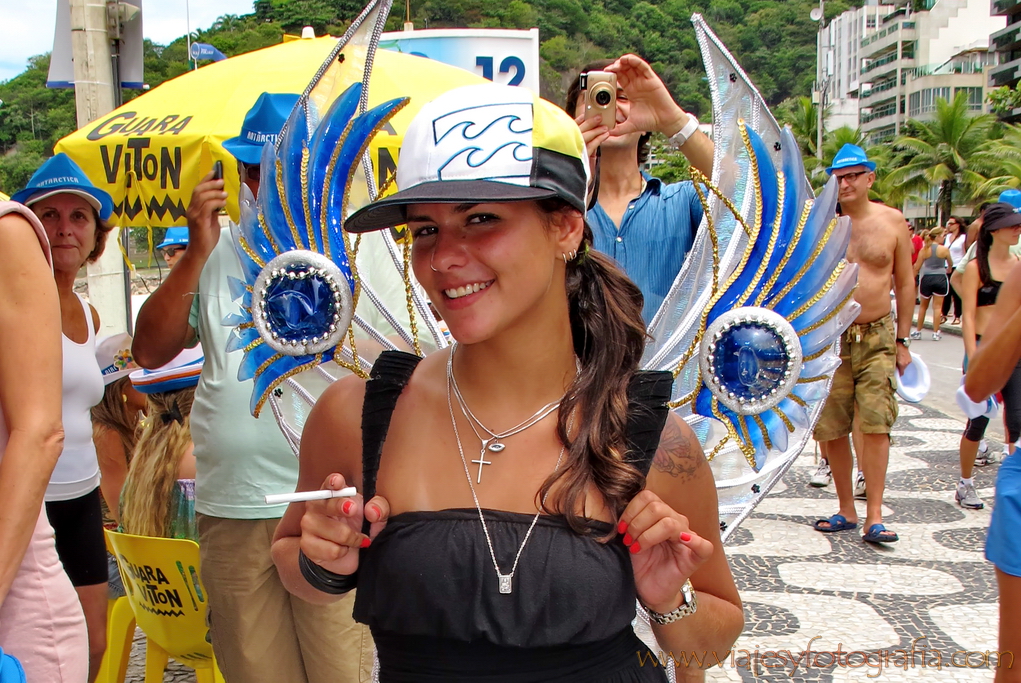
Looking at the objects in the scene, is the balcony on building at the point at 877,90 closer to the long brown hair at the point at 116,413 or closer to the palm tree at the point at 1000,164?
the palm tree at the point at 1000,164

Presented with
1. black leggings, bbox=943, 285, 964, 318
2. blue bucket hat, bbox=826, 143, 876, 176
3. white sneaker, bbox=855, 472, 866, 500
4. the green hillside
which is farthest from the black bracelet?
the green hillside

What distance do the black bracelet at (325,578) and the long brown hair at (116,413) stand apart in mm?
2996

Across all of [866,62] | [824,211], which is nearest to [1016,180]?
[824,211]

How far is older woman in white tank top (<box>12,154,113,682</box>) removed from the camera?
9.38 feet

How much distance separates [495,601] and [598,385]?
41 cm

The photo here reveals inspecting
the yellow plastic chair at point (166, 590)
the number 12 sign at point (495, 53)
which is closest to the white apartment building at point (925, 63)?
the number 12 sign at point (495, 53)

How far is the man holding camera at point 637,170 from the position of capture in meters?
1.96

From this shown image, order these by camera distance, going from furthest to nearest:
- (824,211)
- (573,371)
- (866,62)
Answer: (866,62) → (824,211) → (573,371)

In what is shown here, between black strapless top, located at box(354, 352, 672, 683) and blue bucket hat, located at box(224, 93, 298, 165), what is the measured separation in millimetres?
1625

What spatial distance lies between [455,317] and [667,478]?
44cm

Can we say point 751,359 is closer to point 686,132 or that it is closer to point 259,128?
point 686,132

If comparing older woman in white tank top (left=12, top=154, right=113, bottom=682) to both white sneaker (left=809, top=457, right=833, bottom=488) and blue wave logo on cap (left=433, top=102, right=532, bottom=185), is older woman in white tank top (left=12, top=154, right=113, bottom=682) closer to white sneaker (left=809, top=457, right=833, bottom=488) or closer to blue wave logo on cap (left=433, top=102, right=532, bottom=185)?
blue wave logo on cap (left=433, top=102, right=532, bottom=185)

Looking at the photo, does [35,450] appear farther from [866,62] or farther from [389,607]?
[866,62]

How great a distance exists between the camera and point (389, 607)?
1466 millimetres
